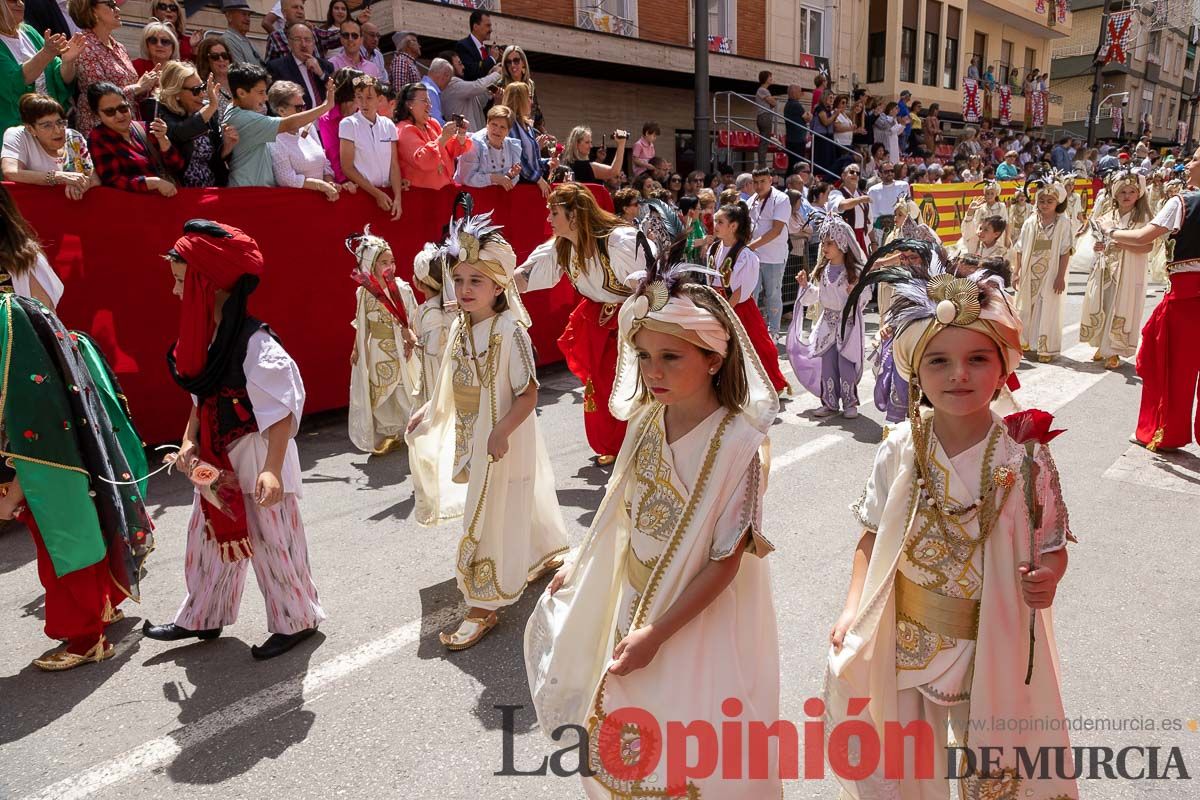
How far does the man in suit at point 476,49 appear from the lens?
A: 10.7 metres

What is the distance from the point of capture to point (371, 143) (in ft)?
24.4

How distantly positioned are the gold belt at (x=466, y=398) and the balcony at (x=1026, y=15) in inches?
1309

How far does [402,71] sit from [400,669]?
8690mm

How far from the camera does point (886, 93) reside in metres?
26.4

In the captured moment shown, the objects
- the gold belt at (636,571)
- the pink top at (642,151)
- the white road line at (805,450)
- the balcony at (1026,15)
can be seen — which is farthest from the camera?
the balcony at (1026,15)

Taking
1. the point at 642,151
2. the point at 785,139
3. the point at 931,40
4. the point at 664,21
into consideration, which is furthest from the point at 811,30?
the point at 642,151

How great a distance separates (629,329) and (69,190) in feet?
16.4

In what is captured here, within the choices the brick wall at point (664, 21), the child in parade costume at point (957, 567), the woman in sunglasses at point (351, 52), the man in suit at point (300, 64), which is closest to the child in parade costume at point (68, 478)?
the child in parade costume at point (957, 567)

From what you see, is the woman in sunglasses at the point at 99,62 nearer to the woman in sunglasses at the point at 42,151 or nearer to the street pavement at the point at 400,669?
the woman in sunglasses at the point at 42,151

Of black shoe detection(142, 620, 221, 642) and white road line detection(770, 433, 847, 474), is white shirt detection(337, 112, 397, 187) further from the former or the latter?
black shoe detection(142, 620, 221, 642)

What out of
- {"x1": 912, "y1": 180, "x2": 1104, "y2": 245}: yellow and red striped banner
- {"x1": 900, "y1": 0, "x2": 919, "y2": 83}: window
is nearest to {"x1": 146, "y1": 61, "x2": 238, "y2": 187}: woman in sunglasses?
{"x1": 912, "y1": 180, "x2": 1104, "y2": 245}: yellow and red striped banner

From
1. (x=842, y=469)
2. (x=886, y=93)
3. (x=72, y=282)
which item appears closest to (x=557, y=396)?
(x=842, y=469)

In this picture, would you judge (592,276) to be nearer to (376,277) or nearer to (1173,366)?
(376,277)

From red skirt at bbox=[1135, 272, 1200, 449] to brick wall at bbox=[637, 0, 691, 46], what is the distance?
Answer: 44.4ft
